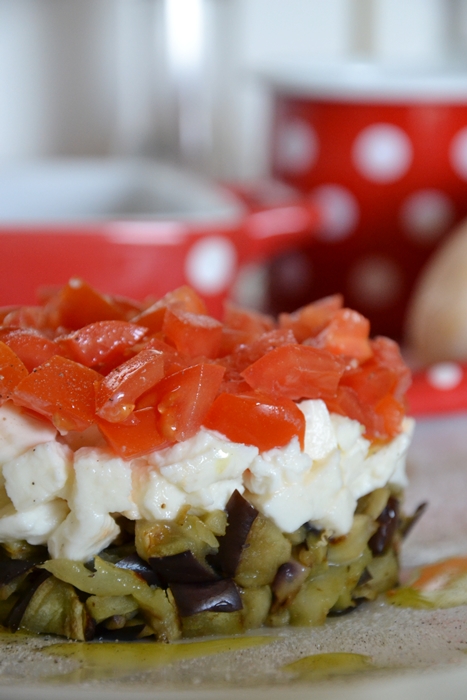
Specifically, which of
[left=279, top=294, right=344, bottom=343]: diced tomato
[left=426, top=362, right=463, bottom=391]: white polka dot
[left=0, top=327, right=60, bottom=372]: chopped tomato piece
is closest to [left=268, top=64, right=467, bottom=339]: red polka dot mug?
[left=426, top=362, right=463, bottom=391]: white polka dot

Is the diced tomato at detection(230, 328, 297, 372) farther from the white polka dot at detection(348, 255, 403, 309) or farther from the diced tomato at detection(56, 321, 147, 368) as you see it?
the white polka dot at detection(348, 255, 403, 309)

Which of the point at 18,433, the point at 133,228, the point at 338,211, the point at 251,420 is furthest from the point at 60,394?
the point at 338,211

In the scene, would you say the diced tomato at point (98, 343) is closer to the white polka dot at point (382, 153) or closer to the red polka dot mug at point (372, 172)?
the red polka dot mug at point (372, 172)

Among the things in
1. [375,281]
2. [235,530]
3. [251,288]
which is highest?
[235,530]

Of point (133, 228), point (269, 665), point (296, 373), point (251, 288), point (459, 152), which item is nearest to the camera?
point (269, 665)

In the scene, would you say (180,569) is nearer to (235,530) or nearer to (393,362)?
(235,530)

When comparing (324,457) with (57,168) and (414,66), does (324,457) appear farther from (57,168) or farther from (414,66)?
(414,66)

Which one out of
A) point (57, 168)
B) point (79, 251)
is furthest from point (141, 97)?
point (79, 251)
